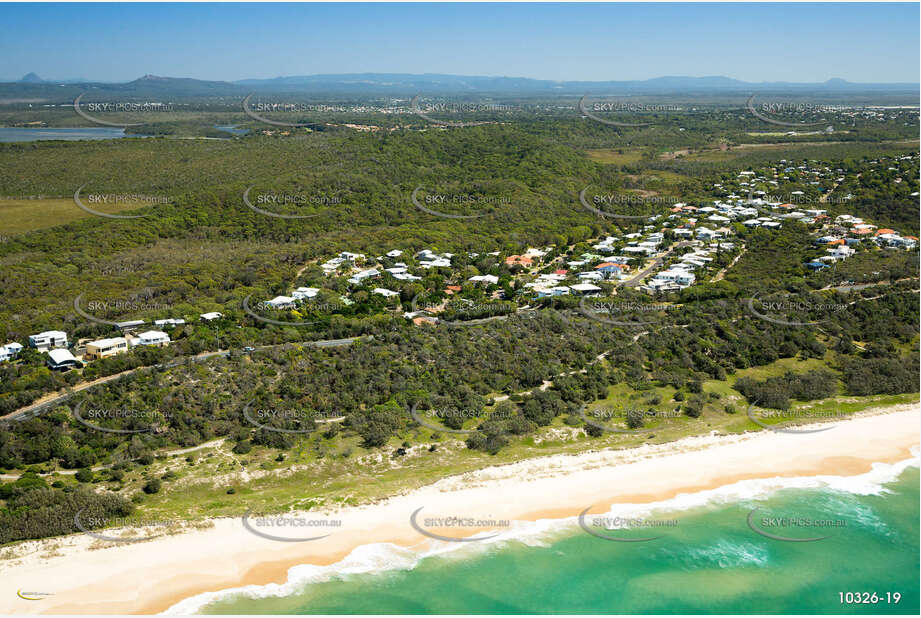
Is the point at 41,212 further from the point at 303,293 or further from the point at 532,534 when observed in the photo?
the point at 532,534

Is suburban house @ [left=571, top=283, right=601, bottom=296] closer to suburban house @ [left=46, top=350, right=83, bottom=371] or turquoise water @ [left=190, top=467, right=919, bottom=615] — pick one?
turquoise water @ [left=190, top=467, right=919, bottom=615]

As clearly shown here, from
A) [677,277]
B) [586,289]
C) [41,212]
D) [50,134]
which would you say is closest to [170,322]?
[586,289]

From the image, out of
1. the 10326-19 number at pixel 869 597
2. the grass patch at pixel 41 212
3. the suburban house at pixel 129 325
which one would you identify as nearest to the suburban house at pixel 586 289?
the 10326-19 number at pixel 869 597

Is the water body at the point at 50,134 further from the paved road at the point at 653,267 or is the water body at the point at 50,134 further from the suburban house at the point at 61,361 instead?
the paved road at the point at 653,267

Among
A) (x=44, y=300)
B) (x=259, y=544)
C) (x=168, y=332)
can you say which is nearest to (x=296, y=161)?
(x=44, y=300)

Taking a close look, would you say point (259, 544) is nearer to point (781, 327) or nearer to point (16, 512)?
point (16, 512)

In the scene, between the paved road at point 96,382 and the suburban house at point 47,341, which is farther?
the suburban house at point 47,341
